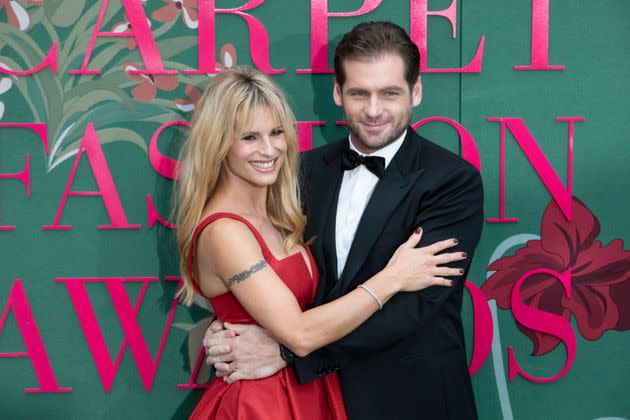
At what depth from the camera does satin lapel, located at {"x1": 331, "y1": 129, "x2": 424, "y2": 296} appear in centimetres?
253

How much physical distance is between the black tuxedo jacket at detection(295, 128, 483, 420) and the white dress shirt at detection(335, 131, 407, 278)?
4 centimetres

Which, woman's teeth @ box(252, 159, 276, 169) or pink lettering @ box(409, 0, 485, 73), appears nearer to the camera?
woman's teeth @ box(252, 159, 276, 169)

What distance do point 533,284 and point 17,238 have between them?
83.8 inches

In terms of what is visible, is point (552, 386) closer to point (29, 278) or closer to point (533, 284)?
point (533, 284)

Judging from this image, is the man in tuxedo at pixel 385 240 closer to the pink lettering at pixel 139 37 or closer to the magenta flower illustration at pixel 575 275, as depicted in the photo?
the magenta flower illustration at pixel 575 275

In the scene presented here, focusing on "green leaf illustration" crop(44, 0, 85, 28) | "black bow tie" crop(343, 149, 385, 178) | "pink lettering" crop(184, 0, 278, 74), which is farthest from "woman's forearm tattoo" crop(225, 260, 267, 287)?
"green leaf illustration" crop(44, 0, 85, 28)

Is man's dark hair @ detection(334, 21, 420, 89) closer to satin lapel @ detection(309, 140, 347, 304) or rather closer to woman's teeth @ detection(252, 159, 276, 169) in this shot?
satin lapel @ detection(309, 140, 347, 304)

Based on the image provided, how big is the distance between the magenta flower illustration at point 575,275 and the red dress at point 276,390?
37.5 inches

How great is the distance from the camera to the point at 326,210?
271 centimetres

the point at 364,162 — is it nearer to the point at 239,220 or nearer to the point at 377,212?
the point at 377,212

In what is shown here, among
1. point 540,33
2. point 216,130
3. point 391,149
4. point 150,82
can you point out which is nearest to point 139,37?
point 150,82

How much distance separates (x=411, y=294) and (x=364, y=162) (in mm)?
503

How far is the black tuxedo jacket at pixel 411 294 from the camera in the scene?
8.26 ft

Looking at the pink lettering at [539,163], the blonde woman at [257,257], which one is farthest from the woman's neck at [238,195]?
the pink lettering at [539,163]
